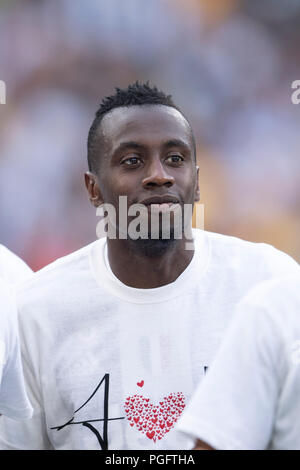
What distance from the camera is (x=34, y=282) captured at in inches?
103

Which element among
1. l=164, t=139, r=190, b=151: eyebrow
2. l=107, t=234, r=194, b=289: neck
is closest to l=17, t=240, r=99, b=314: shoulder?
l=107, t=234, r=194, b=289: neck

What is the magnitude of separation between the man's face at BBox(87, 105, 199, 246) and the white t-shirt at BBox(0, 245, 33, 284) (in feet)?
2.09

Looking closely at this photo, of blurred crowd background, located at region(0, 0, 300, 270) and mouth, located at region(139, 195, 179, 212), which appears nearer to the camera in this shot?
mouth, located at region(139, 195, 179, 212)

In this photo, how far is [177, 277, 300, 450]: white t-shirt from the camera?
4.53 feet

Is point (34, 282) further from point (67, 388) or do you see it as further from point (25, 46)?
point (25, 46)

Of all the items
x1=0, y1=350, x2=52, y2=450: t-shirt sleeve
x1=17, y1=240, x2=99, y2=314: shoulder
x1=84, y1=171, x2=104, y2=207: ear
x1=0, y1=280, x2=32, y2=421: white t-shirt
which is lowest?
x1=0, y1=350, x2=52, y2=450: t-shirt sleeve

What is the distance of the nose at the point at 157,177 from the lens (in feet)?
7.40

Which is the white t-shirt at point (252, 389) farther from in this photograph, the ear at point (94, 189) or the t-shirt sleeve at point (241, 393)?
the ear at point (94, 189)

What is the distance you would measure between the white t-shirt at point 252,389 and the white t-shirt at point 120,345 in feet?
2.80

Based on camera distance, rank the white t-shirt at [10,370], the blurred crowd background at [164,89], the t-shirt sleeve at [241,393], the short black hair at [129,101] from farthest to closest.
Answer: the blurred crowd background at [164,89] < the short black hair at [129,101] < the white t-shirt at [10,370] < the t-shirt sleeve at [241,393]

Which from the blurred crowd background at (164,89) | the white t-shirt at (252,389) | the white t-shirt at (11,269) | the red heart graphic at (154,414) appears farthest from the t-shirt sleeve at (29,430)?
the blurred crowd background at (164,89)

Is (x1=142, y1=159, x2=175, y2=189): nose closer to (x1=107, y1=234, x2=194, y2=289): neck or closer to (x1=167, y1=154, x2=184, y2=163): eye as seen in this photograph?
(x1=167, y1=154, x2=184, y2=163): eye

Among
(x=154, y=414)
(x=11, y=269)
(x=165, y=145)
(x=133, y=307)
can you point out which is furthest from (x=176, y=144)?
(x=11, y=269)

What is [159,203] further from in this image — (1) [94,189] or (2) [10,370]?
(2) [10,370]
